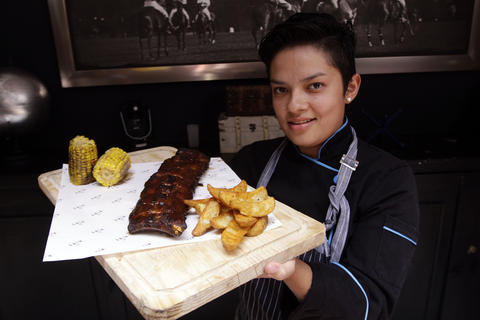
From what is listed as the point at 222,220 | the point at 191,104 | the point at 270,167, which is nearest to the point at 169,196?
the point at 222,220

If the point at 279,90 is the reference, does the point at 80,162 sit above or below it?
below

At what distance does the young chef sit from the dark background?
931 millimetres

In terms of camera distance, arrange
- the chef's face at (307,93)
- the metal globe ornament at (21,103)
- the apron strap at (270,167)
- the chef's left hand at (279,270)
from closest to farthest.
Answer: the chef's left hand at (279,270) < the chef's face at (307,93) < the apron strap at (270,167) < the metal globe ornament at (21,103)

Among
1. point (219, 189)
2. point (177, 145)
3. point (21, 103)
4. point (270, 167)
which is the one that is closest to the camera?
point (219, 189)

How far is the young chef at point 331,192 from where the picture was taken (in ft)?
2.91

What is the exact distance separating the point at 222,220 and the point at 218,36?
1663 mm

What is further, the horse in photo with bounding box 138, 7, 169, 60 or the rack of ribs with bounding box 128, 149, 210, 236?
the horse in photo with bounding box 138, 7, 169, 60

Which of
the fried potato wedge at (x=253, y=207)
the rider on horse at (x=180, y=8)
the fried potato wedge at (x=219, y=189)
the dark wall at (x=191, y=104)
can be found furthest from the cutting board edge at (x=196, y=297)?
the rider on horse at (x=180, y=8)

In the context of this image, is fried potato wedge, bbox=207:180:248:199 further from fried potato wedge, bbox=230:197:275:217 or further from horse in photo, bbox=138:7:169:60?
horse in photo, bbox=138:7:169:60

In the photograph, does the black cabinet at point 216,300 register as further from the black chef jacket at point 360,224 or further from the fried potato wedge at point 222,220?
the fried potato wedge at point 222,220

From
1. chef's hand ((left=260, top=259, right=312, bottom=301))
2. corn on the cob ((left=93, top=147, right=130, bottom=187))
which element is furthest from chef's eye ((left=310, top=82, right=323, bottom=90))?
corn on the cob ((left=93, top=147, right=130, bottom=187))

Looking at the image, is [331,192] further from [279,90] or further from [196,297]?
[196,297]

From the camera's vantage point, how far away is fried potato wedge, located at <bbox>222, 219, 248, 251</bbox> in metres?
0.75

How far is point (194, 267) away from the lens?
28.4 inches
